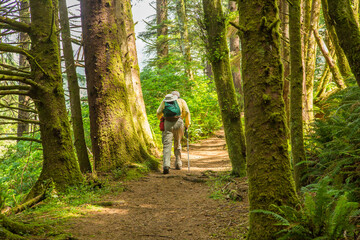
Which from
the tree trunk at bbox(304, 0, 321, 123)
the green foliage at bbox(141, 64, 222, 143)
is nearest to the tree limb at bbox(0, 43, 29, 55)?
the tree trunk at bbox(304, 0, 321, 123)

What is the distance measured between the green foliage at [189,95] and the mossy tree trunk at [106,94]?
6.90 m

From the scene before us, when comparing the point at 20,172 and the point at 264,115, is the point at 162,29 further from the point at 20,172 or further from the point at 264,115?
the point at 264,115

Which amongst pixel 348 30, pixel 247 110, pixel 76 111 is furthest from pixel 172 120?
pixel 348 30

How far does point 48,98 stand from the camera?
528cm

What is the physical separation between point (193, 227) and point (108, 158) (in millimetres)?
3664

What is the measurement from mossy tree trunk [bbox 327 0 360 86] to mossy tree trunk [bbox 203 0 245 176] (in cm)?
403

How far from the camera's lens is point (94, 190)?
573cm

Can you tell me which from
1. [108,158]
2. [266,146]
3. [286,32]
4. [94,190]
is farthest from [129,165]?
[286,32]

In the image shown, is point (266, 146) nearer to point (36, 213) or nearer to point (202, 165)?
point (36, 213)

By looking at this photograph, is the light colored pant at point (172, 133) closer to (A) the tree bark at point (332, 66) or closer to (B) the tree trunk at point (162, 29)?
(A) the tree bark at point (332, 66)

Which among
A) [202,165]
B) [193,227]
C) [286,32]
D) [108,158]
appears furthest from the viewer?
[202,165]

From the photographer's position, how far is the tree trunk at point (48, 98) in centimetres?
525

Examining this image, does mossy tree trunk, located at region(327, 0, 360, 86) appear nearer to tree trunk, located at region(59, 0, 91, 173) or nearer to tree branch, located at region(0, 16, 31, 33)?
tree branch, located at region(0, 16, 31, 33)

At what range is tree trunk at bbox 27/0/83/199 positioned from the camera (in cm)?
525
